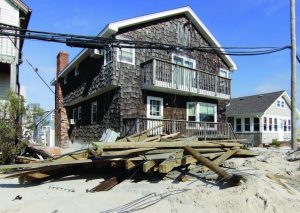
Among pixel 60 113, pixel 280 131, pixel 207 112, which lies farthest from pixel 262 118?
pixel 60 113

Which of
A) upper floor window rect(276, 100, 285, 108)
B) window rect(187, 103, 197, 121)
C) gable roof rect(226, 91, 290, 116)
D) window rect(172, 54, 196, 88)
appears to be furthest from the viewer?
upper floor window rect(276, 100, 285, 108)

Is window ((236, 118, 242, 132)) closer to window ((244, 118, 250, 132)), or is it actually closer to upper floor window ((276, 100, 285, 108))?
window ((244, 118, 250, 132))

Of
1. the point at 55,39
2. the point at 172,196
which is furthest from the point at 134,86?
the point at 172,196

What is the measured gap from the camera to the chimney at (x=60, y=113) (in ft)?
79.5

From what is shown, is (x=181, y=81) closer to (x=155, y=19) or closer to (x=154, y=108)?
(x=154, y=108)

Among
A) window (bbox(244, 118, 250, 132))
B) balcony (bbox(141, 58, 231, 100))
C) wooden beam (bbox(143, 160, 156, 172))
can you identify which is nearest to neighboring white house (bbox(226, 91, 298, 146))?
window (bbox(244, 118, 250, 132))

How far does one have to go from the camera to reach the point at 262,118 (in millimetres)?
31797

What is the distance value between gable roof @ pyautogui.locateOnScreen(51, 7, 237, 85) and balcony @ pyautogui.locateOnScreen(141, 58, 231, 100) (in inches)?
99.7

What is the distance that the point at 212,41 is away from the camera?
914 inches

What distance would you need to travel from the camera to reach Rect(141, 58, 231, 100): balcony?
55.8ft

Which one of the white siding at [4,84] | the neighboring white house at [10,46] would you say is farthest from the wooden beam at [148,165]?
the white siding at [4,84]

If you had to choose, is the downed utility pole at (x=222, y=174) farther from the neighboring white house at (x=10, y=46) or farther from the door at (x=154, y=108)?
the neighboring white house at (x=10, y=46)

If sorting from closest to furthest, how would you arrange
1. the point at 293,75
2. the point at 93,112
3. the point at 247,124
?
1. the point at 293,75
2. the point at 93,112
3. the point at 247,124

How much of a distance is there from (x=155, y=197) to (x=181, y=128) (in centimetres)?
1065
